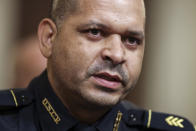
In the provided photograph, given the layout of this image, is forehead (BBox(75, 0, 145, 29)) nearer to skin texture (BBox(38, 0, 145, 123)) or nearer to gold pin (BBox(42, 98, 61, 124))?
skin texture (BBox(38, 0, 145, 123))

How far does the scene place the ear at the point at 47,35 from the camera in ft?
4.57

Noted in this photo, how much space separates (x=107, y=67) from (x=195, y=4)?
5.72 ft

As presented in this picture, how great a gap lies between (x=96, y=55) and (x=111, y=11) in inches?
5.7

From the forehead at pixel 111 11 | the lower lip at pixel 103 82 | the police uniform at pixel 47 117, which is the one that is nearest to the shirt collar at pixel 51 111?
the police uniform at pixel 47 117

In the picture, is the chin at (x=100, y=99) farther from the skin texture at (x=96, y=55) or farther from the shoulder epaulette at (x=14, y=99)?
the shoulder epaulette at (x=14, y=99)

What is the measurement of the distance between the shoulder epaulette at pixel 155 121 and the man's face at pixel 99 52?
0.20m

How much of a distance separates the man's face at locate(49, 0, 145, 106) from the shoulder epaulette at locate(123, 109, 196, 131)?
0.20 m

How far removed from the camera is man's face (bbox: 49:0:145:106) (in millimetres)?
1264

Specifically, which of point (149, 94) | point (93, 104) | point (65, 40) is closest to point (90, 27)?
point (65, 40)

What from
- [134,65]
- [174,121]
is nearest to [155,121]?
[174,121]

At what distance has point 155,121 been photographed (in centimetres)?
150

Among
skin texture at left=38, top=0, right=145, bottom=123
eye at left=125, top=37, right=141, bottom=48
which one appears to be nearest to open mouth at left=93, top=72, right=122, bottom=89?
skin texture at left=38, top=0, right=145, bottom=123

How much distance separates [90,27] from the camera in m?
1.29

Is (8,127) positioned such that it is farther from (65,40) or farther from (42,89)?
(65,40)
